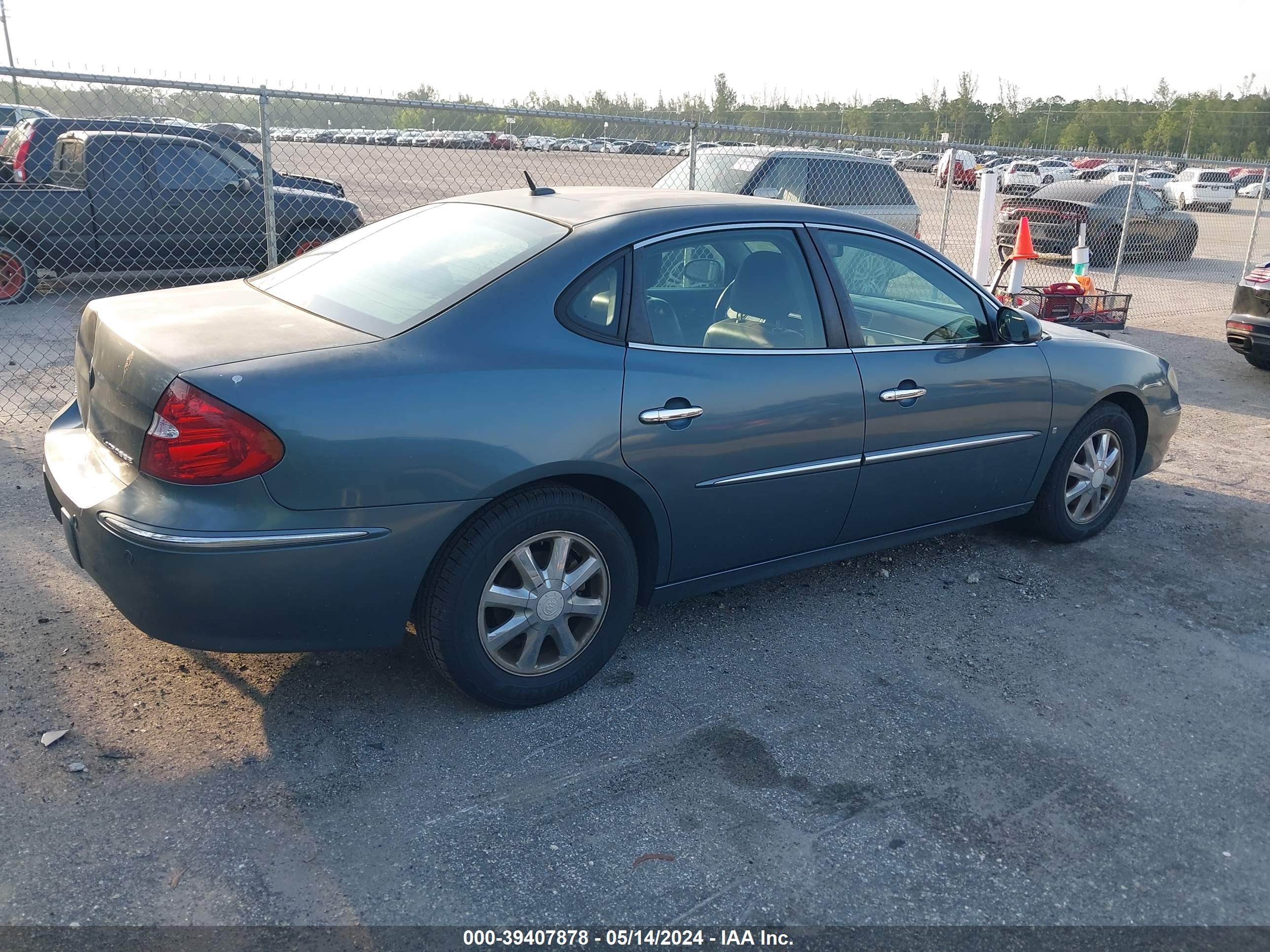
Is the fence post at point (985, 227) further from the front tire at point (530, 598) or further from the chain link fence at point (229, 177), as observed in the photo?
the front tire at point (530, 598)

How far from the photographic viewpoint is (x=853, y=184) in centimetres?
1145

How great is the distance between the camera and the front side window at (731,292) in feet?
12.0

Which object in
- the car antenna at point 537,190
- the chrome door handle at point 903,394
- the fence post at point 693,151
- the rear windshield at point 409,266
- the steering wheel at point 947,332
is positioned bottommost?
the chrome door handle at point 903,394

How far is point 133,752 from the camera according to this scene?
3137 millimetres

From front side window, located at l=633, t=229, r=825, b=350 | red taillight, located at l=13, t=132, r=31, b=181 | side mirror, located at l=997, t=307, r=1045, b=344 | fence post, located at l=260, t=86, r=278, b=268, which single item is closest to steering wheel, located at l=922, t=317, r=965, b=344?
side mirror, located at l=997, t=307, r=1045, b=344

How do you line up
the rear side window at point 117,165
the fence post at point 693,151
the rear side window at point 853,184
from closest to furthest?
the fence post at point 693,151 → the rear side window at point 117,165 → the rear side window at point 853,184

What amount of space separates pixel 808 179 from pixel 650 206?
7451mm

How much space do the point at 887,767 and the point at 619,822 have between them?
2.92 ft

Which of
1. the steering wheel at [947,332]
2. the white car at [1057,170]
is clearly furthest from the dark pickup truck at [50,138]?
the white car at [1057,170]

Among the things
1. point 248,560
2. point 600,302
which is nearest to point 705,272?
point 600,302

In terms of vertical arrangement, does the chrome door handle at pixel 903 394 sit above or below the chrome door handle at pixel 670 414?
below

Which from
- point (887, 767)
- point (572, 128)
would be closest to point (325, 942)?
point (887, 767)

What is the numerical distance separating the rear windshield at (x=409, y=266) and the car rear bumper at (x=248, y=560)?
657 millimetres

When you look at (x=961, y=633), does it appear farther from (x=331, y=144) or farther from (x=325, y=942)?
(x=331, y=144)
